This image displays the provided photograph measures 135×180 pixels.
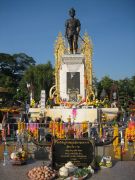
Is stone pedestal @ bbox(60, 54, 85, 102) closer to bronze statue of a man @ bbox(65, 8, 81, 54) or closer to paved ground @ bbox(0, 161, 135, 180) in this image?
bronze statue of a man @ bbox(65, 8, 81, 54)

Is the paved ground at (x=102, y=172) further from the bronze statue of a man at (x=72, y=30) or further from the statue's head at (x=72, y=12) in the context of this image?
the statue's head at (x=72, y=12)

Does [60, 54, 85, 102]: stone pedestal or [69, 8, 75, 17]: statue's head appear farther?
[69, 8, 75, 17]: statue's head

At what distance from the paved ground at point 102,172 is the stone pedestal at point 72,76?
40.8 ft

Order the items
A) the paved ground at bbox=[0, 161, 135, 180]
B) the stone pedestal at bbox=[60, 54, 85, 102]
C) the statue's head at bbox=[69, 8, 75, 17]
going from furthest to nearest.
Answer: the statue's head at bbox=[69, 8, 75, 17] → the stone pedestal at bbox=[60, 54, 85, 102] → the paved ground at bbox=[0, 161, 135, 180]

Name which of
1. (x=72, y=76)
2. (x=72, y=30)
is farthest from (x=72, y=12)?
(x=72, y=76)

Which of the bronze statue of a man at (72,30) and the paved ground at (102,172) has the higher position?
the bronze statue of a man at (72,30)

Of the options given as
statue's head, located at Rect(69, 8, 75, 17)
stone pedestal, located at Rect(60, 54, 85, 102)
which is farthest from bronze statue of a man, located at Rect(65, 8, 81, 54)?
stone pedestal, located at Rect(60, 54, 85, 102)

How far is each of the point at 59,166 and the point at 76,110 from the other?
9.57 meters

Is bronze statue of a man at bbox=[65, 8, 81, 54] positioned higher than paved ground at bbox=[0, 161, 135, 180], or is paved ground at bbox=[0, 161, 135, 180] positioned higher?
bronze statue of a man at bbox=[65, 8, 81, 54]

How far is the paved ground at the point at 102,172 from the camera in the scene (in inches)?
355

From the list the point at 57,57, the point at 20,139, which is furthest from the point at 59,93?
the point at 20,139

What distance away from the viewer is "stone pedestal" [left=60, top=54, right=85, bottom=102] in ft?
75.2

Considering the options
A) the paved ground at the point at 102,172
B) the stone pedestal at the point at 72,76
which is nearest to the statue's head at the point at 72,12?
the stone pedestal at the point at 72,76

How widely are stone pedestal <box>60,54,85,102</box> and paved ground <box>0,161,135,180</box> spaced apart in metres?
12.4
